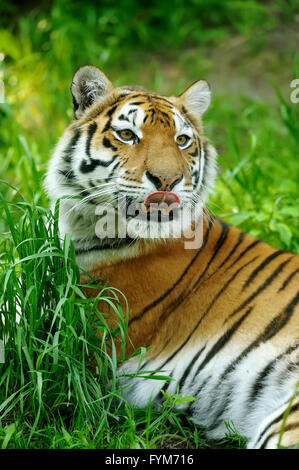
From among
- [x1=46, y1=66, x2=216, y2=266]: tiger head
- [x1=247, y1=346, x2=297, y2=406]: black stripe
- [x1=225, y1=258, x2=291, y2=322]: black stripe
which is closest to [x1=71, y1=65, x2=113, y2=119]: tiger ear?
[x1=46, y1=66, x2=216, y2=266]: tiger head

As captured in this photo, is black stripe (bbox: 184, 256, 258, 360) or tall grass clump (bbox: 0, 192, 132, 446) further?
black stripe (bbox: 184, 256, 258, 360)

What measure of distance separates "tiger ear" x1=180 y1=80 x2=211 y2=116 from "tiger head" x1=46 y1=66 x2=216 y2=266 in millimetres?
130

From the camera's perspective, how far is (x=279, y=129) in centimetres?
662

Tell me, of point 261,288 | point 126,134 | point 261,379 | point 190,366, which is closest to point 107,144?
point 126,134

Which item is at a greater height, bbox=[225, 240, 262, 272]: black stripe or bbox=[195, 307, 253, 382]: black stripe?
bbox=[225, 240, 262, 272]: black stripe

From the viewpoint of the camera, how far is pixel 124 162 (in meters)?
3.06

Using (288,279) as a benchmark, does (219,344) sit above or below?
below

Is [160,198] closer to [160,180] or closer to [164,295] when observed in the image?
[160,180]

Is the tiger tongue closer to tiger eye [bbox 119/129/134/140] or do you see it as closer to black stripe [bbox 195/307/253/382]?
tiger eye [bbox 119/129/134/140]

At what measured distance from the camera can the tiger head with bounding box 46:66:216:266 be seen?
9.83 feet

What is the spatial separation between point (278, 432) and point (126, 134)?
1633mm

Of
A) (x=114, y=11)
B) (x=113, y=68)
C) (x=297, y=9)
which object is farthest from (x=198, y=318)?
(x=297, y=9)
